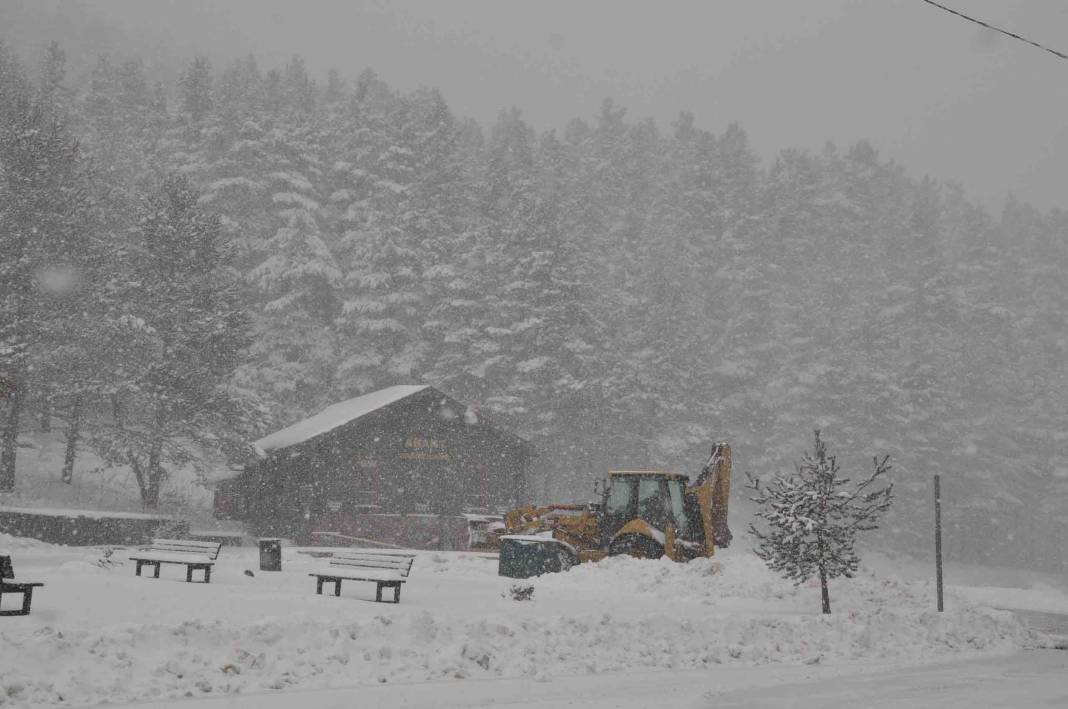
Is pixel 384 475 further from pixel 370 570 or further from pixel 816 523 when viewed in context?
pixel 816 523

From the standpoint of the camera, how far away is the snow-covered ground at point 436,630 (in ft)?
28.0

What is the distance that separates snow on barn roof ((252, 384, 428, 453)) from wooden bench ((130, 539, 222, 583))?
13103mm

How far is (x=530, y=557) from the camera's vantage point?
20.0m

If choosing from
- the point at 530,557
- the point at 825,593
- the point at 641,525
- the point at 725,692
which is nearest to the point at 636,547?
the point at 641,525

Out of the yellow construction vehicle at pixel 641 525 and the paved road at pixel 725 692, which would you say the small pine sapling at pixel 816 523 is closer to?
the paved road at pixel 725 692

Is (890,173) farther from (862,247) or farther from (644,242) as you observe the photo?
(644,242)

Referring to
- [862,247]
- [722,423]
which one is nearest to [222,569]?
[722,423]

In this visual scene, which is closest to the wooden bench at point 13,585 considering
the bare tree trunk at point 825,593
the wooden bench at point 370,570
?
the wooden bench at point 370,570

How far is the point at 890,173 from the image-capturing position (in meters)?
70.4

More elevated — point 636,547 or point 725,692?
point 636,547

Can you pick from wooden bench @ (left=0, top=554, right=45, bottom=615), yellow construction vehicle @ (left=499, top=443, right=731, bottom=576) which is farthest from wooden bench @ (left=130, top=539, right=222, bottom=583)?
yellow construction vehicle @ (left=499, top=443, right=731, bottom=576)

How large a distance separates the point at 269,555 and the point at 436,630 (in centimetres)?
939

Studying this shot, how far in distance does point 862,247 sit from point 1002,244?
1502cm

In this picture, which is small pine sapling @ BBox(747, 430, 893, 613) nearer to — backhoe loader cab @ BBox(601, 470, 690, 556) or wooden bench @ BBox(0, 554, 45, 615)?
backhoe loader cab @ BBox(601, 470, 690, 556)
